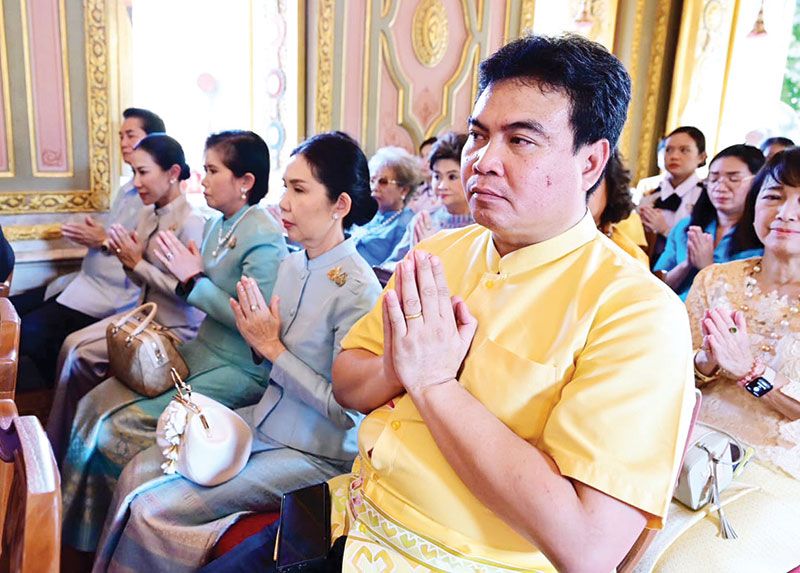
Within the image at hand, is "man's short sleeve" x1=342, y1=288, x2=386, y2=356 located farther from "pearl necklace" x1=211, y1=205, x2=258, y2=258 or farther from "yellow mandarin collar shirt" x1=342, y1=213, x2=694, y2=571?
"pearl necklace" x1=211, y1=205, x2=258, y2=258

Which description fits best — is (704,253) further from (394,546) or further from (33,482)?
(33,482)

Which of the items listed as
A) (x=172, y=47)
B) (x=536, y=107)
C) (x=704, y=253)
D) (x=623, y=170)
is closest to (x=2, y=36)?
(x=172, y=47)

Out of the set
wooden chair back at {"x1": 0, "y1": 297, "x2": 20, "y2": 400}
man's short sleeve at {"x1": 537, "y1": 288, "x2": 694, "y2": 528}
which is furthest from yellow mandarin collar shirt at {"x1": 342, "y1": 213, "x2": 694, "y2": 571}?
wooden chair back at {"x1": 0, "y1": 297, "x2": 20, "y2": 400}

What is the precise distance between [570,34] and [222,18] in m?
3.64

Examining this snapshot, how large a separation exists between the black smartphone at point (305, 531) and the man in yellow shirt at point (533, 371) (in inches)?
3.4

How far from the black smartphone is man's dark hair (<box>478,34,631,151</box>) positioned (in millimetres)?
786

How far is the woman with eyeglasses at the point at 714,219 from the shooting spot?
100 inches

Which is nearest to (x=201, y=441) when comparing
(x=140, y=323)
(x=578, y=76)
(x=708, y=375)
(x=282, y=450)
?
(x=282, y=450)

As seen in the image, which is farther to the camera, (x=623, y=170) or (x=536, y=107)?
(x=623, y=170)

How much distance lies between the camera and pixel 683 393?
0.84 metres

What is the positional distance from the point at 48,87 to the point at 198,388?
215cm

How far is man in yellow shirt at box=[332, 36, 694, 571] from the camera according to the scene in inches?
32.0

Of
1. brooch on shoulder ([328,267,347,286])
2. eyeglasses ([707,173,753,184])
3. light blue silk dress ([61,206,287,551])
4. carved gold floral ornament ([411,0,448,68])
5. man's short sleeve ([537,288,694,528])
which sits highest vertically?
Answer: carved gold floral ornament ([411,0,448,68])

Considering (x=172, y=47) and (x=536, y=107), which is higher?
(x=172, y=47)
